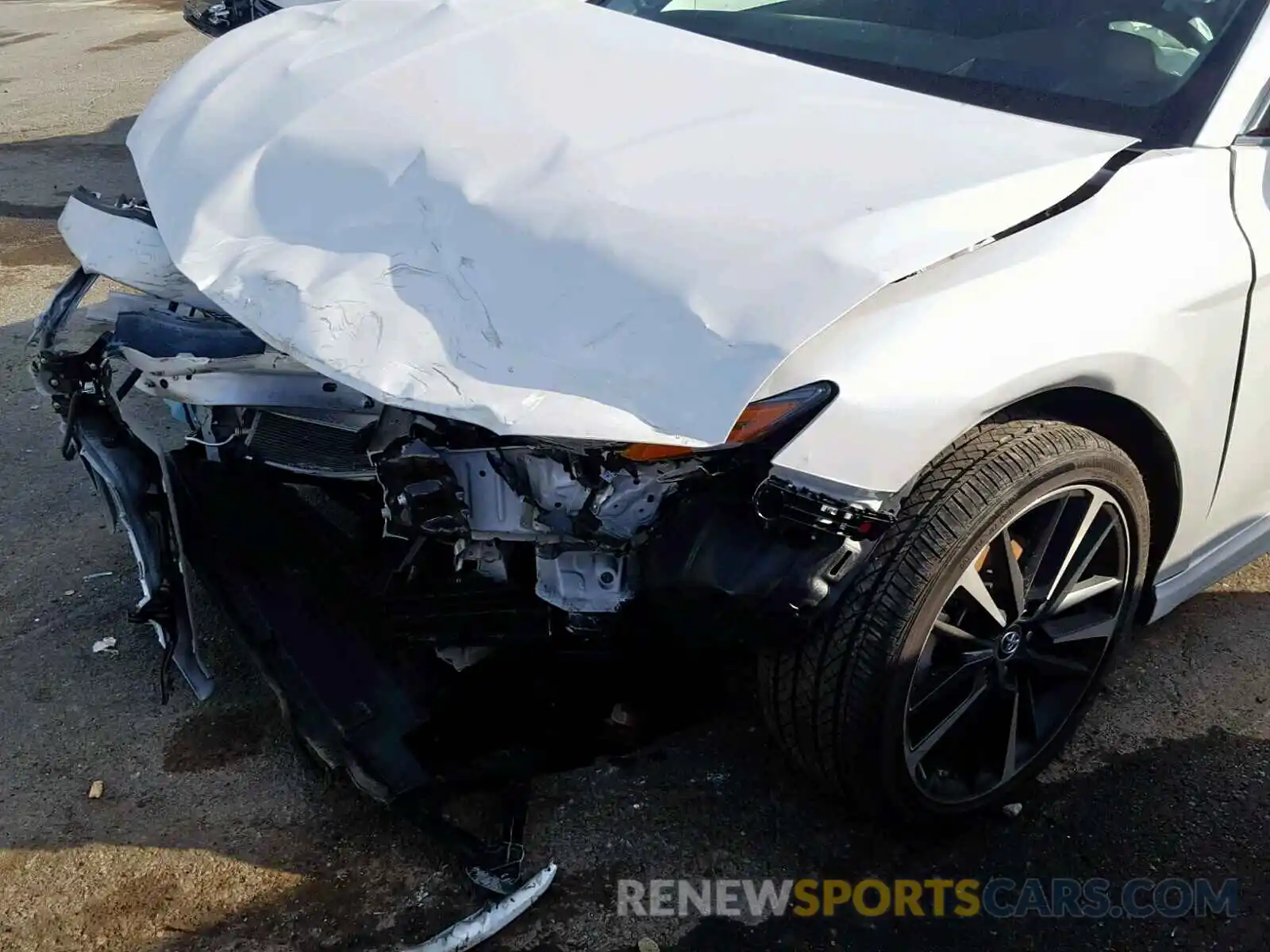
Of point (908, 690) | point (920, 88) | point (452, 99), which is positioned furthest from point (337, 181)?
point (908, 690)

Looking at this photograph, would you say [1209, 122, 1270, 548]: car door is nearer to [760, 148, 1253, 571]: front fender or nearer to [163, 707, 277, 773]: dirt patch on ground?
[760, 148, 1253, 571]: front fender

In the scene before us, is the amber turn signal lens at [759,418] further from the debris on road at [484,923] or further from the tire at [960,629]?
the debris on road at [484,923]

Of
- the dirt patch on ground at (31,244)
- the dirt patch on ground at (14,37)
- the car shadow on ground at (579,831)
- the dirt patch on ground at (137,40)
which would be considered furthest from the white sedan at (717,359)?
the dirt patch on ground at (14,37)

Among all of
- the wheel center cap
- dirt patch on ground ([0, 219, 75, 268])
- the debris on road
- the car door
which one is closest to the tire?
the wheel center cap

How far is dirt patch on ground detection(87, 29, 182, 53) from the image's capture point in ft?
35.8

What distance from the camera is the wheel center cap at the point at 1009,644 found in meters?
2.32

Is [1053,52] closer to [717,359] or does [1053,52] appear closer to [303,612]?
[717,359]

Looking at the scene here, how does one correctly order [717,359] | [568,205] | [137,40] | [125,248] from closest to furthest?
[717,359] → [568,205] → [125,248] → [137,40]

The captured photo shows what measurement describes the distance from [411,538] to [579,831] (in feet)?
2.40

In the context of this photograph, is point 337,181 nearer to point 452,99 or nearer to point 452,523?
point 452,99

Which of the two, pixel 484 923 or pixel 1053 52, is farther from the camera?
pixel 1053 52

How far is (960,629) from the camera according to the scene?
2238mm

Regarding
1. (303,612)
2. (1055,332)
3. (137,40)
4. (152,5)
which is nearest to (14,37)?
(137,40)

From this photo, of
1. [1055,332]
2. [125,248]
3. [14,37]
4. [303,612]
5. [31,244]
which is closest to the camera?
[1055,332]
